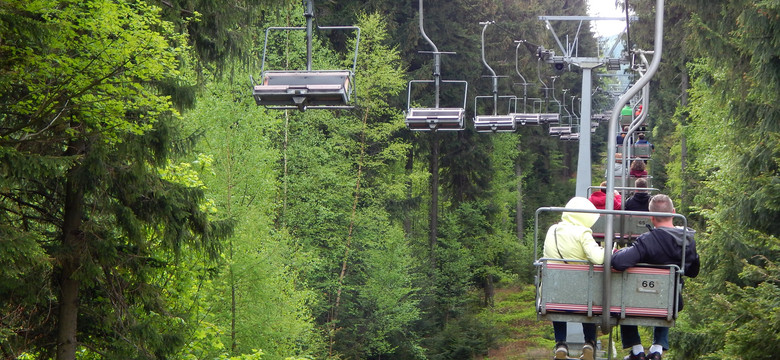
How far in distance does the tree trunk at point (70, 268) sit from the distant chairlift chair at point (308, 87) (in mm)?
2693

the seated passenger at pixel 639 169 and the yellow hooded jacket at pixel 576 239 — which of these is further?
the seated passenger at pixel 639 169

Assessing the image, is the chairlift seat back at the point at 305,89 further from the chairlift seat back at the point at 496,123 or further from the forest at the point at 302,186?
the chairlift seat back at the point at 496,123

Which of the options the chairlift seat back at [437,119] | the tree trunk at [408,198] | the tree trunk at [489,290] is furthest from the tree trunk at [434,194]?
the chairlift seat back at [437,119]

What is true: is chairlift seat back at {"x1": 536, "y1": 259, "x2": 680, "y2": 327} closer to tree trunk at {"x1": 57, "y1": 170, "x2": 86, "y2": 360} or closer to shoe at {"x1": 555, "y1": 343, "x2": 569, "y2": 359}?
shoe at {"x1": 555, "y1": 343, "x2": 569, "y2": 359}

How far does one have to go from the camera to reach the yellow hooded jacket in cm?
857

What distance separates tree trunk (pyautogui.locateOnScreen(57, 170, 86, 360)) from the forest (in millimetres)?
25

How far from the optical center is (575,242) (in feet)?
28.5

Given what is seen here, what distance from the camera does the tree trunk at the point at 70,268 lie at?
39.9 ft

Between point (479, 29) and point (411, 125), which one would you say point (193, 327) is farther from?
point (479, 29)

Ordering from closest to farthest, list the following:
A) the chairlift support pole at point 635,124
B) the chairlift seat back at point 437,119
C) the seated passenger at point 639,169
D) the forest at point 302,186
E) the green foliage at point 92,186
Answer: the green foliage at point 92,186 → the forest at point 302,186 → the chairlift support pole at point 635,124 → the seated passenger at point 639,169 → the chairlift seat back at point 437,119

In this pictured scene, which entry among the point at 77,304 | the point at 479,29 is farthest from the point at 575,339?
the point at 479,29

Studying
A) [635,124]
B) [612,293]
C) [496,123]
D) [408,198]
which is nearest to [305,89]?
[635,124]

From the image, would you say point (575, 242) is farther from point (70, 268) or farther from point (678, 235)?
point (70, 268)

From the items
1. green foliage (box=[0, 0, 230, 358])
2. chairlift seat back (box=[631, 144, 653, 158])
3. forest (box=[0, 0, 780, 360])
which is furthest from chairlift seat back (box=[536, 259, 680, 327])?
chairlift seat back (box=[631, 144, 653, 158])
